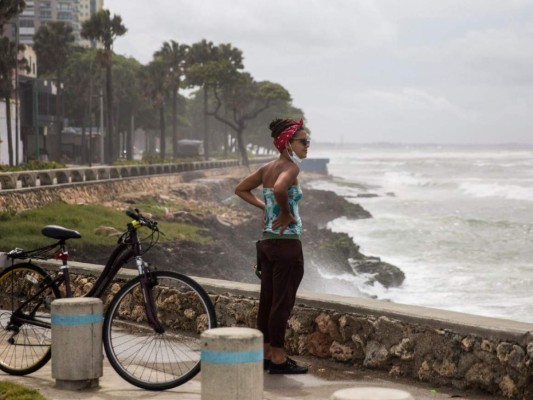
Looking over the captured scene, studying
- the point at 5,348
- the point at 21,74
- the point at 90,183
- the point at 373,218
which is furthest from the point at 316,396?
the point at 21,74

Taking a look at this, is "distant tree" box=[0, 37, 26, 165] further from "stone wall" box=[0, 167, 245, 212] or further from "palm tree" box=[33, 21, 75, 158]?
"palm tree" box=[33, 21, 75, 158]

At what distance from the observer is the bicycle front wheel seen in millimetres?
6934

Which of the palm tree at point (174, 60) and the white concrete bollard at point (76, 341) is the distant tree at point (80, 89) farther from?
the white concrete bollard at point (76, 341)

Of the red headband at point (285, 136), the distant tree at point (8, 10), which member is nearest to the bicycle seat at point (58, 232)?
the red headband at point (285, 136)

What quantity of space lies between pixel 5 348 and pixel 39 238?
78.8 feet

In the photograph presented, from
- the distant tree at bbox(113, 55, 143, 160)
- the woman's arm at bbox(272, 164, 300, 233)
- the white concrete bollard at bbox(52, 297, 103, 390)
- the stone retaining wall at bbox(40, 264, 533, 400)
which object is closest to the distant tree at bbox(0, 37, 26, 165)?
the distant tree at bbox(113, 55, 143, 160)

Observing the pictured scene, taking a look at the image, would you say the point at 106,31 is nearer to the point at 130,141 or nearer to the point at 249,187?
the point at 130,141

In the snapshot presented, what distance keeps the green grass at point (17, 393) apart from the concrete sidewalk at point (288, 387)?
0.49 feet

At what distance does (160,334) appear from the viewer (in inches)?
286

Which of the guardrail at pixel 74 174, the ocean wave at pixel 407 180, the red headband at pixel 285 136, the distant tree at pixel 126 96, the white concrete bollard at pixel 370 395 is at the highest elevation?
the distant tree at pixel 126 96

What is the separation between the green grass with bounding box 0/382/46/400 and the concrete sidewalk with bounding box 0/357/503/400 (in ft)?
0.49

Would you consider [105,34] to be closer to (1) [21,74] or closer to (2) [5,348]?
(1) [21,74]

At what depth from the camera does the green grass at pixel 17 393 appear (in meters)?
6.47

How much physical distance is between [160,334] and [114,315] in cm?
37
